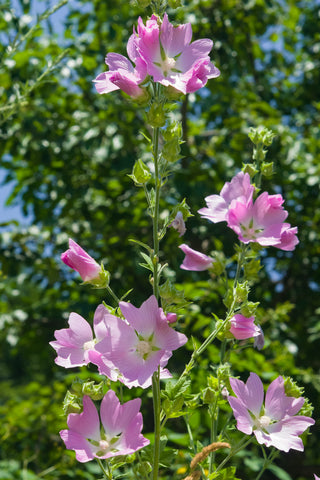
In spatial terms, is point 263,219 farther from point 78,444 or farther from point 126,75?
point 78,444

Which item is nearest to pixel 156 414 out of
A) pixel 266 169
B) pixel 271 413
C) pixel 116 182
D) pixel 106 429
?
pixel 106 429

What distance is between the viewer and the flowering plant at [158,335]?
0.64 metres

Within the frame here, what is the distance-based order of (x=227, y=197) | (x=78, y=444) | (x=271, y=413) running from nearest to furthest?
(x=78, y=444), (x=271, y=413), (x=227, y=197)

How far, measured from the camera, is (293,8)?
295 centimetres

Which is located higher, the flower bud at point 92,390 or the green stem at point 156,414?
the flower bud at point 92,390

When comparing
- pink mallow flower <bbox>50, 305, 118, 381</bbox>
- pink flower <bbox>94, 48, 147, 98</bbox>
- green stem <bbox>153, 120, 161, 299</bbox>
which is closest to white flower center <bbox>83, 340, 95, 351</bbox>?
pink mallow flower <bbox>50, 305, 118, 381</bbox>

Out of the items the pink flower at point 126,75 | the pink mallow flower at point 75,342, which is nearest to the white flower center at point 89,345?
the pink mallow flower at point 75,342

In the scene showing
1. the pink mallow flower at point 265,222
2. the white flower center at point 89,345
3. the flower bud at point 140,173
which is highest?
the flower bud at point 140,173

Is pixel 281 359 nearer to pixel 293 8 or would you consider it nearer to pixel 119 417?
pixel 119 417

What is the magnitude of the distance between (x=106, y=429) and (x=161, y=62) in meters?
0.46

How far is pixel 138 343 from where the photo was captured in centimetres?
65

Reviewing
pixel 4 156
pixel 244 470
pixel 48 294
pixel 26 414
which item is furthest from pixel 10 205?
pixel 244 470

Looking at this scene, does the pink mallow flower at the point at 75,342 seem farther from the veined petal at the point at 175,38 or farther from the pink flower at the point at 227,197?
the veined petal at the point at 175,38

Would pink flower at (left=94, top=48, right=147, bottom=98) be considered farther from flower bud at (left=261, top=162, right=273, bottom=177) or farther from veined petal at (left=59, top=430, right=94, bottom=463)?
veined petal at (left=59, top=430, right=94, bottom=463)
